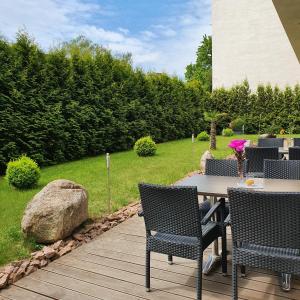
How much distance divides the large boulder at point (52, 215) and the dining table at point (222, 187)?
1511 mm

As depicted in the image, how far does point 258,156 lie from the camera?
5.71 metres

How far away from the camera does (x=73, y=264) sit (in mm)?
3514

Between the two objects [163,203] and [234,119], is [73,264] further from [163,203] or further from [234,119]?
[234,119]

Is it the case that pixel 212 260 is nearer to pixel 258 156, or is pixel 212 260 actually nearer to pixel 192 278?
pixel 192 278

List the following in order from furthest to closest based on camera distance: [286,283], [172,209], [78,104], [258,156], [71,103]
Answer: [78,104]
[71,103]
[258,156]
[286,283]
[172,209]

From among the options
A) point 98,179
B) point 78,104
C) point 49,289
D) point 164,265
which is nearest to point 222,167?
point 164,265

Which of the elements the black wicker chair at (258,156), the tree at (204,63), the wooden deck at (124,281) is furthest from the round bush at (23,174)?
the tree at (204,63)

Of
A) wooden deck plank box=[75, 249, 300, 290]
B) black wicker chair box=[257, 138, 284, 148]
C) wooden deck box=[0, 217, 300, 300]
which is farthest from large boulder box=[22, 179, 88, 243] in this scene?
black wicker chair box=[257, 138, 284, 148]

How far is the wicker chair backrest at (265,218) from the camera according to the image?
229 cm

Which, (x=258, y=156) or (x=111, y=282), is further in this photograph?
(x=258, y=156)

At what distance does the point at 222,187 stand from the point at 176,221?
788mm

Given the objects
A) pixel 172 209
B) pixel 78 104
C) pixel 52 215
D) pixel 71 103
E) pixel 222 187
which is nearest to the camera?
pixel 172 209

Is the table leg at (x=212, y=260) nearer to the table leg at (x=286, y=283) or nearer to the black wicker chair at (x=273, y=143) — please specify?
the table leg at (x=286, y=283)

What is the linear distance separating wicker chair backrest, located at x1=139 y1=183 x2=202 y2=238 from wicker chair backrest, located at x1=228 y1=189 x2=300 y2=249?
1.01 feet
